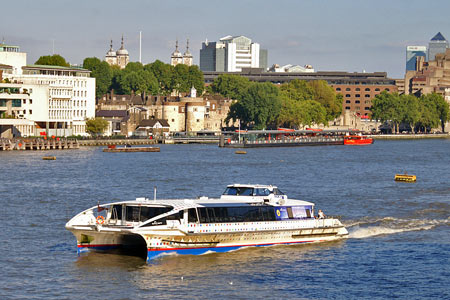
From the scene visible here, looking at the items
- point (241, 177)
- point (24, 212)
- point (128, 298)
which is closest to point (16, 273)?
point (128, 298)

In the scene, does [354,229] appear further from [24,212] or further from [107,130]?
[107,130]

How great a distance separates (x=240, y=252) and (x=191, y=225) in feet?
11.0

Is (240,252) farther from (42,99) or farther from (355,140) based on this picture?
(355,140)

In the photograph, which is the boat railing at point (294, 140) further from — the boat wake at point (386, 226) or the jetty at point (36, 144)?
the boat wake at point (386, 226)

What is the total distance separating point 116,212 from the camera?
4316 cm

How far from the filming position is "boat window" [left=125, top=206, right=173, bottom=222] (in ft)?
139

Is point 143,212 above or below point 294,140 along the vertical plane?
above

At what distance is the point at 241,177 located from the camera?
89.9 m

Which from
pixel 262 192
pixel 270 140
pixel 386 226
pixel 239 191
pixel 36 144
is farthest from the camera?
pixel 270 140

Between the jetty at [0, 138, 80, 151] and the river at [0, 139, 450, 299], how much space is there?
142ft

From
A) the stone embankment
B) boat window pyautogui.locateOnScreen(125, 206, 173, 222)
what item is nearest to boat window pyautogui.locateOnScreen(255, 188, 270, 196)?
boat window pyautogui.locateOnScreen(125, 206, 173, 222)

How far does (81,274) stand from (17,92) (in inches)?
4501

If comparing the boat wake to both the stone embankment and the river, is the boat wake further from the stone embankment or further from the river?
the stone embankment

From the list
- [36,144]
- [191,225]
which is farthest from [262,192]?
[36,144]
